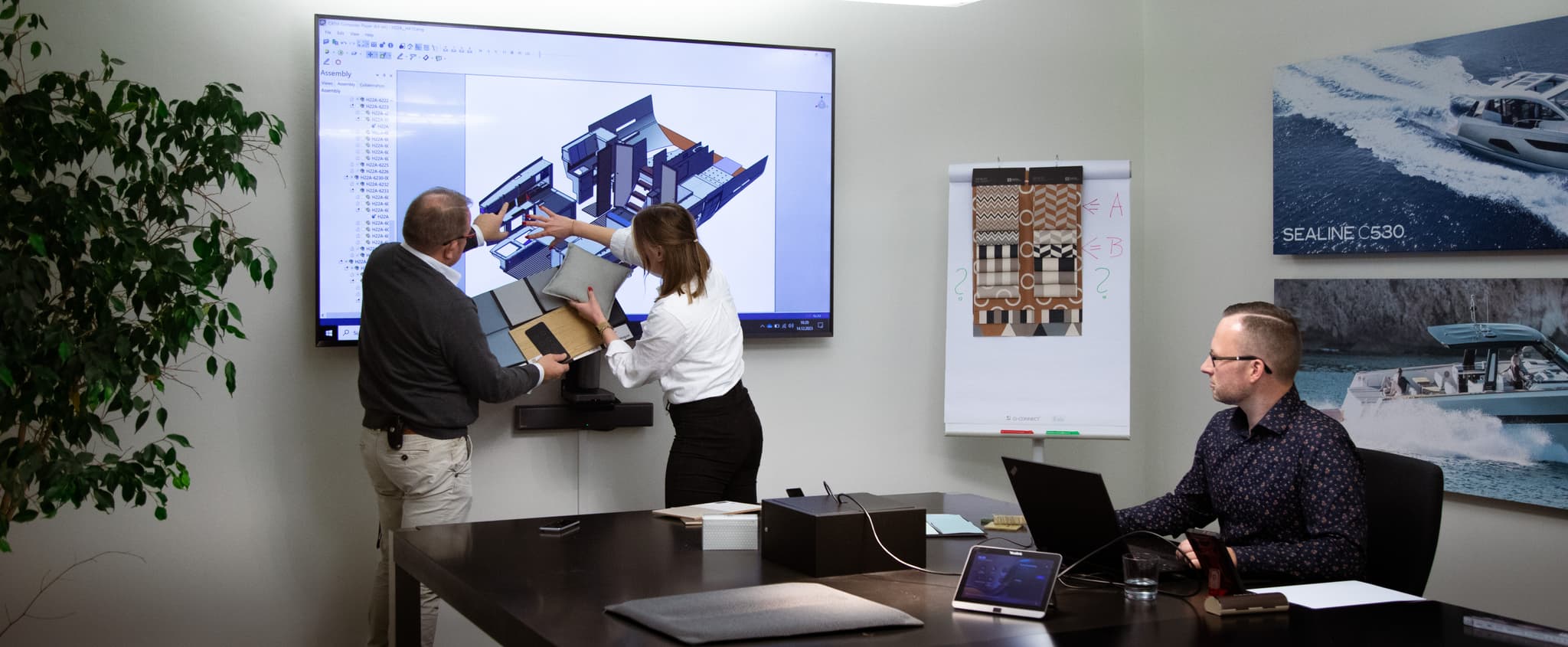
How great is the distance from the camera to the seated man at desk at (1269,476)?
2.29 meters

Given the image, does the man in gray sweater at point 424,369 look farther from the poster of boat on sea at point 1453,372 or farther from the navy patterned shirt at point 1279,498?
the poster of boat on sea at point 1453,372

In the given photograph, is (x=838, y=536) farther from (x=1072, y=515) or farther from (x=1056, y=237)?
(x=1056, y=237)

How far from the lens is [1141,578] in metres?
2.13

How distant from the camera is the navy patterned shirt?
2.28 m

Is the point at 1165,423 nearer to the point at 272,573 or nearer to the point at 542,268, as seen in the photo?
the point at 542,268

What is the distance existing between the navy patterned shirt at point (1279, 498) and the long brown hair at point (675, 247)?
149cm

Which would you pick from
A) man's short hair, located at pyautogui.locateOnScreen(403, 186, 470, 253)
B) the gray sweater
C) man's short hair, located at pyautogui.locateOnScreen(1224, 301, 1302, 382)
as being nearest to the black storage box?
man's short hair, located at pyautogui.locateOnScreen(1224, 301, 1302, 382)

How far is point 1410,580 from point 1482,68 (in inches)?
80.8

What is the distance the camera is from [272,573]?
4082mm

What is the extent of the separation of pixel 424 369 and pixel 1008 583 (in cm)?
202

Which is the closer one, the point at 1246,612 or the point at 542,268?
the point at 1246,612

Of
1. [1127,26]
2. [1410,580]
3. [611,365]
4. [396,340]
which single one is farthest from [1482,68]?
[396,340]

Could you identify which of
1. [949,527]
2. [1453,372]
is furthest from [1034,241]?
[949,527]

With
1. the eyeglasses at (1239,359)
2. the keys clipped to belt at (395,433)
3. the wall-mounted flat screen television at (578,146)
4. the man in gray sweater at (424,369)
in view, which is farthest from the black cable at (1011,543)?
the wall-mounted flat screen television at (578,146)
